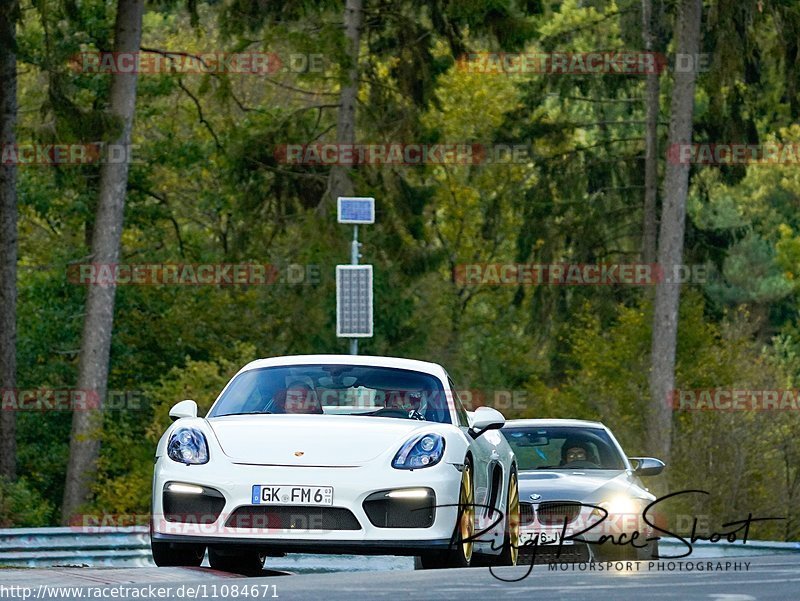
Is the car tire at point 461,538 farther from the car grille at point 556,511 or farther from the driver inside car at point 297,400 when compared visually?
the car grille at point 556,511

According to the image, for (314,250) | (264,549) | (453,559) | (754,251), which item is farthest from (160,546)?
(754,251)

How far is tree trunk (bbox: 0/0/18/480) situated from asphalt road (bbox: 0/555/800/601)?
87.2ft

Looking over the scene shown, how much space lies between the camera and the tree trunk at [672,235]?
3650 cm

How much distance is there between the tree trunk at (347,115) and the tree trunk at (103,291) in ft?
21.9

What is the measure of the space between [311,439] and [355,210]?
1319cm

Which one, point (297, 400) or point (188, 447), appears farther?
point (297, 400)

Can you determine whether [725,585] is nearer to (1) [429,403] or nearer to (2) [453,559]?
(2) [453,559]

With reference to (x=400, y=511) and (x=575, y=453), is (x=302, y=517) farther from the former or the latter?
(x=575, y=453)

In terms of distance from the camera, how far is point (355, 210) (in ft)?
77.6

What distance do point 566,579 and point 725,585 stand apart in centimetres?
83

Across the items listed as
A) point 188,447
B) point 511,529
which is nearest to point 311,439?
point 188,447

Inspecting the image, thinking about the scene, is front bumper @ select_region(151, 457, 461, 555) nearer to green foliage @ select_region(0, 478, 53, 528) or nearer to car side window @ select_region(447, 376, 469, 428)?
car side window @ select_region(447, 376, 469, 428)

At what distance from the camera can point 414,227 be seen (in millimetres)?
41406

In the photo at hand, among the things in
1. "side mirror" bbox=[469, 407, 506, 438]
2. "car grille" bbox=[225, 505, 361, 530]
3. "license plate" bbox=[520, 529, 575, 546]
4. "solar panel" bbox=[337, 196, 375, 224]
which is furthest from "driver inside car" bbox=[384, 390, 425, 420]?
"solar panel" bbox=[337, 196, 375, 224]
